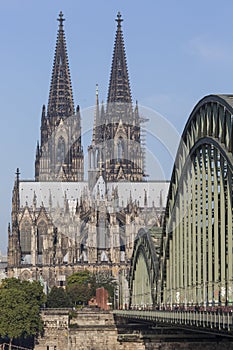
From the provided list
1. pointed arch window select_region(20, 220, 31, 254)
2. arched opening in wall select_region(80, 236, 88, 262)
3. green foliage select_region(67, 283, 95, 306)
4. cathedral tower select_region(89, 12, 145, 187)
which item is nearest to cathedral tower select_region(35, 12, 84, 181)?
cathedral tower select_region(89, 12, 145, 187)

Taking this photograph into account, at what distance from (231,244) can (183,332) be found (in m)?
31.0

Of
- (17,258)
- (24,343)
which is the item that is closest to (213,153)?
(24,343)

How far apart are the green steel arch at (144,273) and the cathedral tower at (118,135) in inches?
3126

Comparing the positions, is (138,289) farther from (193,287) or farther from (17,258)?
(17,258)

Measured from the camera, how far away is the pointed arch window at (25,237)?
17662cm

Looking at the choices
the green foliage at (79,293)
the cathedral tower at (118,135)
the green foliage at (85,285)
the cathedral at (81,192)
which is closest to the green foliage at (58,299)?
the green foliage at (85,285)

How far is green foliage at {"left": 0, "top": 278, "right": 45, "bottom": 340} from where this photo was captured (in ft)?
345

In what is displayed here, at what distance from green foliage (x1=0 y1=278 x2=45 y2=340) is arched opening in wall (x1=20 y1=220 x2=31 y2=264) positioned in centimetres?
5639

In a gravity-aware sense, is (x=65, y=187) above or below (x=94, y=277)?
above

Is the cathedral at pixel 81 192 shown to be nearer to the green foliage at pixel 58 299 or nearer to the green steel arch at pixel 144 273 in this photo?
the green foliage at pixel 58 299

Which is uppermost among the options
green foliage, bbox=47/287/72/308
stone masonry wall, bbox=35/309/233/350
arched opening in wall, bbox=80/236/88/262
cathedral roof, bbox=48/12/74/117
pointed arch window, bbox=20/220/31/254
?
cathedral roof, bbox=48/12/74/117

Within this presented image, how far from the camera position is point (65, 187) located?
611 feet

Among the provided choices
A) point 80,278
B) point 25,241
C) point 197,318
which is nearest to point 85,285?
point 80,278

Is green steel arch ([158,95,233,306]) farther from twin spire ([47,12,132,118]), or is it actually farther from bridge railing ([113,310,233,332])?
twin spire ([47,12,132,118])
